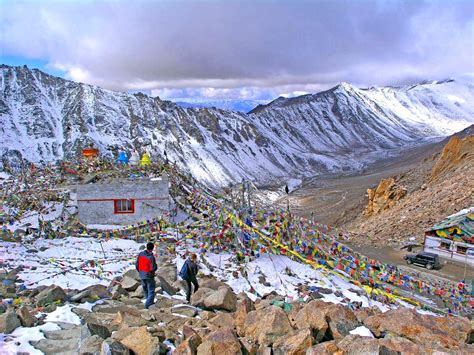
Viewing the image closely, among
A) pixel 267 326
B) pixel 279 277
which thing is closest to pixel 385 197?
pixel 279 277

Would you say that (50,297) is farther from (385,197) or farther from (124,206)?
(385,197)

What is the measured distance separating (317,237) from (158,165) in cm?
1027

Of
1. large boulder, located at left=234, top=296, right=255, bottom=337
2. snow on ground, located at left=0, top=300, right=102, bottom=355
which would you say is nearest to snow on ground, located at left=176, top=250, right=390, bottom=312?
large boulder, located at left=234, top=296, right=255, bottom=337

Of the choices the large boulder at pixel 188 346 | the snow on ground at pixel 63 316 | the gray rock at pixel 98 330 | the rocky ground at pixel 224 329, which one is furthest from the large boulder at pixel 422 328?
the snow on ground at pixel 63 316

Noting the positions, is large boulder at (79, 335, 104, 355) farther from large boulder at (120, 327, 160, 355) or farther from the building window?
the building window

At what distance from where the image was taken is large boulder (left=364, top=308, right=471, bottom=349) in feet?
25.9

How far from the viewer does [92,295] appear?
11531 mm

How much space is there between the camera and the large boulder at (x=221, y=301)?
10.4 m

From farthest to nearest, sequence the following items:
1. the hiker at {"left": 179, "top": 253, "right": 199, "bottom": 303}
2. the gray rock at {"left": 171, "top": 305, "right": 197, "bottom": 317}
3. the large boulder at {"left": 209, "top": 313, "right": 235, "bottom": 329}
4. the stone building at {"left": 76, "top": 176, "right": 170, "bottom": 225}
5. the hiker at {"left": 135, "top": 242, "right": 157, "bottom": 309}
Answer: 1. the stone building at {"left": 76, "top": 176, "right": 170, "bottom": 225}
2. the hiker at {"left": 179, "top": 253, "right": 199, "bottom": 303}
3. the hiker at {"left": 135, "top": 242, "right": 157, "bottom": 309}
4. the gray rock at {"left": 171, "top": 305, "right": 197, "bottom": 317}
5. the large boulder at {"left": 209, "top": 313, "right": 235, "bottom": 329}

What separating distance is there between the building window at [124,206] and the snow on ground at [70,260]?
2486 millimetres

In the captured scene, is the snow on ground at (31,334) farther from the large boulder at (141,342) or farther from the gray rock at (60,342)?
the large boulder at (141,342)

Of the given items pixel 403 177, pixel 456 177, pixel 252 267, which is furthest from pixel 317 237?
pixel 403 177

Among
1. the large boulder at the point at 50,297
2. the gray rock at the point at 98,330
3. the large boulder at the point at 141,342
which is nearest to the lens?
the large boulder at the point at 141,342

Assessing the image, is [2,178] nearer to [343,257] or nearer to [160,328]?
[343,257]
